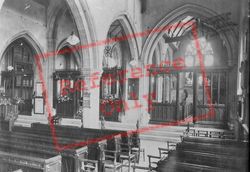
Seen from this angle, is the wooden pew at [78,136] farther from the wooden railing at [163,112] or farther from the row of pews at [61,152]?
the wooden railing at [163,112]

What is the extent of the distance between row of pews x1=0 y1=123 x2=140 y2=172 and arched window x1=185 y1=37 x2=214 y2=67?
43.3 feet

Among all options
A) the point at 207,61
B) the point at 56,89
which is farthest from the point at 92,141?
the point at 207,61

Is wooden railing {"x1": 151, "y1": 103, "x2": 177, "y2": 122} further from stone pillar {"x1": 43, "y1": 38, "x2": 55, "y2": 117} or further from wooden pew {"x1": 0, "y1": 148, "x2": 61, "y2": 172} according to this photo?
wooden pew {"x1": 0, "y1": 148, "x2": 61, "y2": 172}

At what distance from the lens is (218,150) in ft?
17.9

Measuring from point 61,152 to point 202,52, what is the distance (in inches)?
639

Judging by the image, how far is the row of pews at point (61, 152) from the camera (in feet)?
15.0

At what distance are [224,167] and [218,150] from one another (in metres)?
1.05

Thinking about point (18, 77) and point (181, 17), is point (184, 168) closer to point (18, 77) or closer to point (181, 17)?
point (181, 17)

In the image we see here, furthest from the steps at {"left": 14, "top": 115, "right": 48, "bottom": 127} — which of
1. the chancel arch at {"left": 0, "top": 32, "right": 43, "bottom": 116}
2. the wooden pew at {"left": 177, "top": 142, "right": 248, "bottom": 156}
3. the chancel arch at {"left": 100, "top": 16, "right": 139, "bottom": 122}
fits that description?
the wooden pew at {"left": 177, "top": 142, "right": 248, "bottom": 156}

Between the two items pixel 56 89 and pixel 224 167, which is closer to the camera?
pixel 224 167

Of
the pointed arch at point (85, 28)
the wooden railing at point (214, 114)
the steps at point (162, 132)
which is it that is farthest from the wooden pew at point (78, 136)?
the wooden railing at point (214, 114)

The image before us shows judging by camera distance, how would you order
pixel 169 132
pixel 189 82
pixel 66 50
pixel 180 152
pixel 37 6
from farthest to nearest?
pixel 189 82 < pixel 66 50 < pixel 37 6 < pixel 169 132 < pixel 180 152

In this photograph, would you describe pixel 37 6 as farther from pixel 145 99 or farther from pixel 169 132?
pixel 169 132

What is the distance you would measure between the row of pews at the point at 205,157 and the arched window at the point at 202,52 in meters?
13.8
